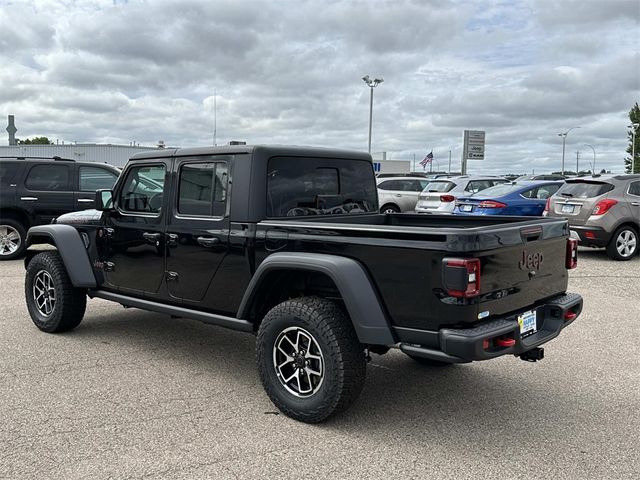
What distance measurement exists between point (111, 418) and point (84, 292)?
7.03ft

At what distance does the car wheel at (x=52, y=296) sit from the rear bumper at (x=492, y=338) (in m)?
3.51

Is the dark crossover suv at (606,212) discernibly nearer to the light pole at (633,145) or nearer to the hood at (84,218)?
the hood at (84,218)

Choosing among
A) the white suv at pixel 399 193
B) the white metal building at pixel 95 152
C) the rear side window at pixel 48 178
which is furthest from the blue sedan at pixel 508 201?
the white metal building at pixel 95 152

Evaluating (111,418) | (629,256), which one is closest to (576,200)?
(629,256)

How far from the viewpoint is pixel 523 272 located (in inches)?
142

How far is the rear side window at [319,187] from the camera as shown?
4285 millimetres

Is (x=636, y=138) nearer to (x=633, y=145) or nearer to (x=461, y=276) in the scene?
(x=633, y=145)

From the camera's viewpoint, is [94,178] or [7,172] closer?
[7,172]

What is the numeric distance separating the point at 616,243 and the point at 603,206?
0.75 metres

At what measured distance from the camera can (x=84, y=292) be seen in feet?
18.3

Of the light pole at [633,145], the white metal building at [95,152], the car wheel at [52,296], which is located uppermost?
the light pole at [633,145]

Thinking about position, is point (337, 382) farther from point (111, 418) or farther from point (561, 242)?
point (561, 242)

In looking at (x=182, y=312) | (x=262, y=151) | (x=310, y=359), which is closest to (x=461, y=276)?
(x=310, y=359)

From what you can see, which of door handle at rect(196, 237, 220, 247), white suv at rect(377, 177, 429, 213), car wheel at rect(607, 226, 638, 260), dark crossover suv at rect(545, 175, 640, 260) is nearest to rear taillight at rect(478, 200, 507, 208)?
dark crossover suv at rect(545, 175, 640, 260)
